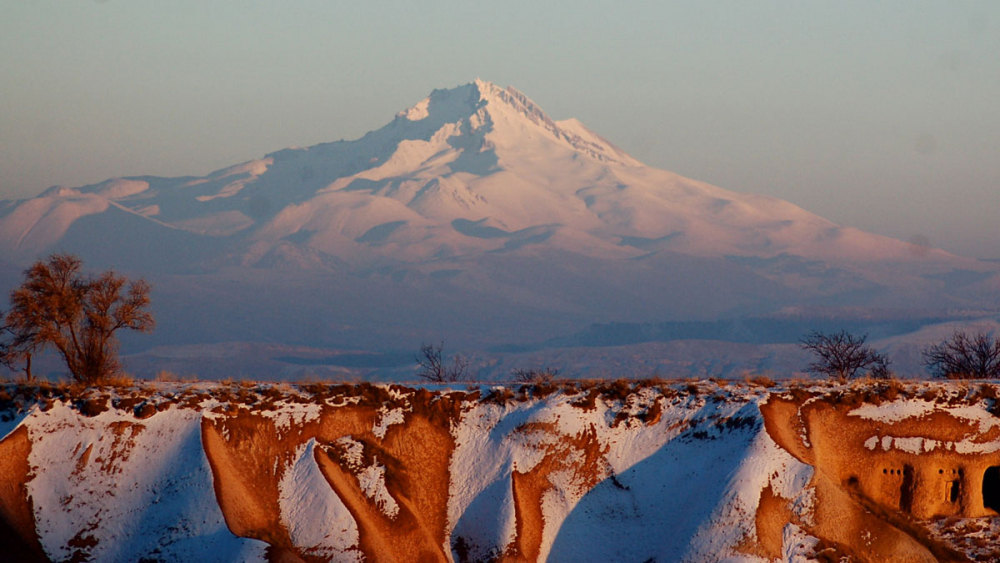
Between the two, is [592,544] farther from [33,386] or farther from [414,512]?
[33,386]

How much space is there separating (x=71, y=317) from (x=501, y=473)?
61.9 ft

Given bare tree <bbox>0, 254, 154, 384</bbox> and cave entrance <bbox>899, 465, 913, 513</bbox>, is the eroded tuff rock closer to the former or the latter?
cave entrance <bbox>899, 465, 913, 513</bbox>

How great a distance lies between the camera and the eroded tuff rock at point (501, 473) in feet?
109

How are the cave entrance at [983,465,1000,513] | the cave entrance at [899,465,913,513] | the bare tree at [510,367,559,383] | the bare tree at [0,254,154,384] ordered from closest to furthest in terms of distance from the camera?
the cave entrance at [899,465,913,513], the cave entrance at [983,465,1000,513], the bare tree at [0,254,154,384], the bare tree at [510,367,559,383]

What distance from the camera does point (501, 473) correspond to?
35.8 meters

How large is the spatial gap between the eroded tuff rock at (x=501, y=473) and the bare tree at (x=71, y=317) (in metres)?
5.80

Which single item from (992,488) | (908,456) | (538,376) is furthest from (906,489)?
(538,376)

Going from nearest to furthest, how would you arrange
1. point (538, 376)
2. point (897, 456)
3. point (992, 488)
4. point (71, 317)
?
point (897, 456)
point (992, 488)
point (71, 317)
point (538, 376)

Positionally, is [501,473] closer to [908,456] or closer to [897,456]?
[897,456]

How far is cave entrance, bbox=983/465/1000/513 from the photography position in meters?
35.5

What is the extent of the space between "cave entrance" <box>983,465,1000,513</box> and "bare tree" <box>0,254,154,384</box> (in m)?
31.9

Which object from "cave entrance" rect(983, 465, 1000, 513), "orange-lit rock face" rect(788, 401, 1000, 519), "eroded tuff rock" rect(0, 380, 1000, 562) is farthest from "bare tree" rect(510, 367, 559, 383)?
"cave entrance" rect(983, 465, 1000, 513)

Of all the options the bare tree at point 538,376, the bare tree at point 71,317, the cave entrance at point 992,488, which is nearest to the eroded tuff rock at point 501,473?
the cave entrance at point 992,488

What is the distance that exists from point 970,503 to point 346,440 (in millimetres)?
20539
